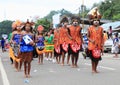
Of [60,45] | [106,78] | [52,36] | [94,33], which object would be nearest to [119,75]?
[106,78]

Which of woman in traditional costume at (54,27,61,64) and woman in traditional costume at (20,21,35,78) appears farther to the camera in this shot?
woman in traditional costume at (54,27,61,64)

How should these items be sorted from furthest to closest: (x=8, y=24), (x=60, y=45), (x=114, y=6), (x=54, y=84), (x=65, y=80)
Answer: (x=8, y=24) < (x=114, y=6) < (x=60, y=45) < (x=65, y=80) < (x=54, y=84)

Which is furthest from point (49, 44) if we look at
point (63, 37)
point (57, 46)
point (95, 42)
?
point (95, 42)

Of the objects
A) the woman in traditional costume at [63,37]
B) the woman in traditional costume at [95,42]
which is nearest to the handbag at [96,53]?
the woman in traditional costume at [95,42]

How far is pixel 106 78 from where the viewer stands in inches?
516

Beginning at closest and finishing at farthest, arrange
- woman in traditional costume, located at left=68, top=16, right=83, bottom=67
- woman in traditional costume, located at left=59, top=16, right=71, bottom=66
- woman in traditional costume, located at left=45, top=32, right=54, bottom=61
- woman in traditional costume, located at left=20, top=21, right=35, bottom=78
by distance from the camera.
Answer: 1. woman in traditional costume, located at left=20, top=21, right=35, bottom=78
2. woman in traditional costume, located at left=68, top=16, right=83, bottom=67
3. woman in traditional costume, located at left=59, top=16, right=71, bottom=66
4. woman in traditional costume, located at left=45, top=32, right=54, bottom=61

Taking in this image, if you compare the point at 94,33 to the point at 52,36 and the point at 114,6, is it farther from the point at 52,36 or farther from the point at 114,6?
the point at 114,6

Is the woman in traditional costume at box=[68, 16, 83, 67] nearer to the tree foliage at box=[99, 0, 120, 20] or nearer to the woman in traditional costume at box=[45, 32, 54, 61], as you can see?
the woman in traditional costume at box=[45, 32, 54, 61]

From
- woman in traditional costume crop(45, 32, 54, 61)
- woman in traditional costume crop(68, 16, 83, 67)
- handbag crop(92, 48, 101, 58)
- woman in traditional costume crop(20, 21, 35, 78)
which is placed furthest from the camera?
woman in traditional costume crop(45, 32, 54, 61)

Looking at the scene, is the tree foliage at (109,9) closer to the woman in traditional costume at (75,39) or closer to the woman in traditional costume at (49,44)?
the woman in traditional costume at (49,44)

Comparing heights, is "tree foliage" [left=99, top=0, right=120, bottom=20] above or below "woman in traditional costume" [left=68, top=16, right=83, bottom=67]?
above

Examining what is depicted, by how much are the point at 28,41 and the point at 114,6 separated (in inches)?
2380

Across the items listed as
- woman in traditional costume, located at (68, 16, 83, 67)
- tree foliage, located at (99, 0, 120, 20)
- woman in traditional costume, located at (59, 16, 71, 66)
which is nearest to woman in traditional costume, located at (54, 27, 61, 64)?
woman in traditional costume, located at (59, 16, 71, 66)

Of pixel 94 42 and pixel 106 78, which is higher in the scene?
pixel 94 42
